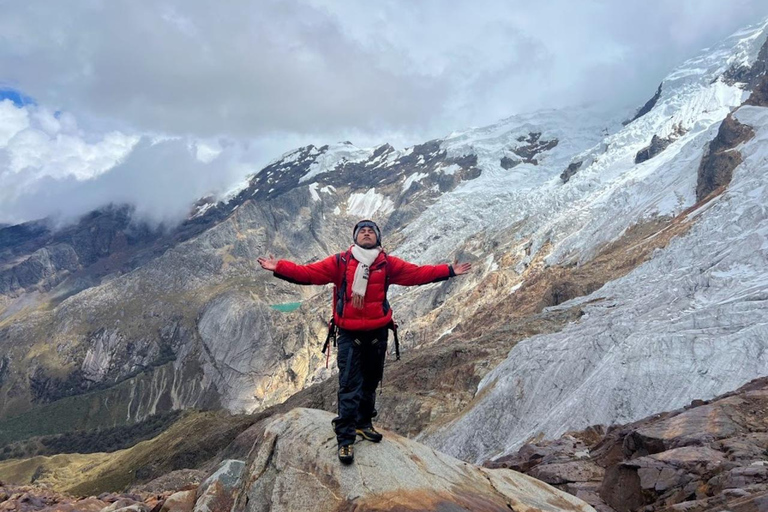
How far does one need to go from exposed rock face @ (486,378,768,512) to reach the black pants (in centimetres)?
588

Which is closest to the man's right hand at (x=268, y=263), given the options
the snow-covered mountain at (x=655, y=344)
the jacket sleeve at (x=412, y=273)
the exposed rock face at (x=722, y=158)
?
the jacket sleeve at (x=412, y=273)

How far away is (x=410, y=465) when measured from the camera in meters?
9.10

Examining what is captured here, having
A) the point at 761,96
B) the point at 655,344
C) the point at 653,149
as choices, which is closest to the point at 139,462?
the point at 655,344

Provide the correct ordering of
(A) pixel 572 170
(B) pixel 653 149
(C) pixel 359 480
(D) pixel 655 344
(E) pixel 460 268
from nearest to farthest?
1. (C) pixel 359 480
2. (E) pixel 460 268
3. (D) pixel 655 344
4. (B) pixel 653 149
5. (A) pixel 572 170

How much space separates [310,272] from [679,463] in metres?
9.04

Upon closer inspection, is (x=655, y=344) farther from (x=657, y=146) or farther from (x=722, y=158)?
(x=657, y=146)

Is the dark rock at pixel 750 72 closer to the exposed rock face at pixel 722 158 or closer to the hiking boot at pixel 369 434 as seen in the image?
the exposed rock face at pixel 722 158

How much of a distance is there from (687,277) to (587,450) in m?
28.0

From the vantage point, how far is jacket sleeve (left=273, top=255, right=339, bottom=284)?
9000mm

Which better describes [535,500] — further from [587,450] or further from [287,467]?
[587,450]

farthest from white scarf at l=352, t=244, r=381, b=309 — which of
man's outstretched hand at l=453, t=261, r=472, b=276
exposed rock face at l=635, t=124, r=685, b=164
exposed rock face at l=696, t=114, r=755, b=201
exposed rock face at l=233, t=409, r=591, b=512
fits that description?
exposed rock face at l=635, t=124, r=685, b=164

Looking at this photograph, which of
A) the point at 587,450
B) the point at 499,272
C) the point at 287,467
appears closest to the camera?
the point at 287,467

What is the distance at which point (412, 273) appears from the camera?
9.66 metres

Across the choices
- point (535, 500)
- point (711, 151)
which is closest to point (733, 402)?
point (535, 500)
